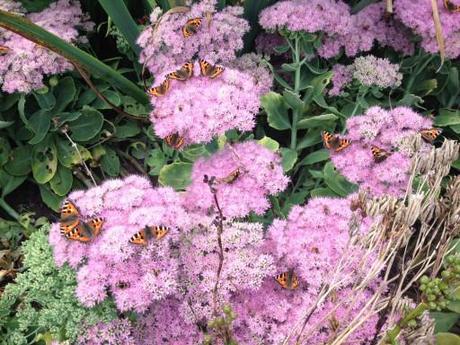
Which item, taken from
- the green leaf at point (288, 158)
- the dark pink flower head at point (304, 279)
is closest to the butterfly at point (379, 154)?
the dark pink flower head at point (304, 279)

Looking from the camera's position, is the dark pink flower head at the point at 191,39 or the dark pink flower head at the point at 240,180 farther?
the dark pink flower head at the point at 191,39

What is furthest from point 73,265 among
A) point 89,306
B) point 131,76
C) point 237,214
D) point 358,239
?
point 131,76

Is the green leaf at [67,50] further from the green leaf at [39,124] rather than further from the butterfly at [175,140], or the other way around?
the butterfly at [175,140]

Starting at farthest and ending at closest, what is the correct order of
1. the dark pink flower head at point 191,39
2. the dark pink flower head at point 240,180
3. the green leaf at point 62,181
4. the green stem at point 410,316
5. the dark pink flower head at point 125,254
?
the green leaf at point 62,181, the dark pink flower head at point 191,39, the dark pink flower head at point 240,180, the dark pink flower head at point 125,254, the green stem at point 410,316

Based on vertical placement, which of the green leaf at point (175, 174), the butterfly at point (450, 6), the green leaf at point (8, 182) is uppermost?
the green leaf at point (8, 182)

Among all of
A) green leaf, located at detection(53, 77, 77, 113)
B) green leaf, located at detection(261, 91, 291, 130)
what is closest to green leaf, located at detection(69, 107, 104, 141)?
green leaf, located at detection(53, 77, 77, 113)

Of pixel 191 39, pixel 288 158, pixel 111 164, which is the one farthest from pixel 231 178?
pixel 111 164

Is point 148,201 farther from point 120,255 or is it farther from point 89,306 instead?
point 89,306
